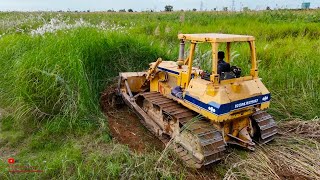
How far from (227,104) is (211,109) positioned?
0.71 ft

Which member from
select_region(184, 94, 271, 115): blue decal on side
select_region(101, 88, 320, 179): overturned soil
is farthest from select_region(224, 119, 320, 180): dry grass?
select_region(184, 94, 271, 115): blue decal on side

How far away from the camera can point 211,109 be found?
401 cm

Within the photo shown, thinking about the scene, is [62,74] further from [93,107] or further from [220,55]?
[220,55]

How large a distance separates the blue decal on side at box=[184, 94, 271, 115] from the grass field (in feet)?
2.41

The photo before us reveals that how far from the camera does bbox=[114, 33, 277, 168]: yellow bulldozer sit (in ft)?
13.0

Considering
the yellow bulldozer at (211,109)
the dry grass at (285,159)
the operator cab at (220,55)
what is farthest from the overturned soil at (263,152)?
the operator cab at (220,55)

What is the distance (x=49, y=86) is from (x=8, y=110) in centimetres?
104

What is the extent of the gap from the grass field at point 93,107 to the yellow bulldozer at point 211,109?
26cm

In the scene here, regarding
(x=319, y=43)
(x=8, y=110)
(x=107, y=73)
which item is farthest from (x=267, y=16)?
(x=8, y=110)

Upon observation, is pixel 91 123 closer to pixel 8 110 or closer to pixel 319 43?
pixel 8 110

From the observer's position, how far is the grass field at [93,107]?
401 centimetres

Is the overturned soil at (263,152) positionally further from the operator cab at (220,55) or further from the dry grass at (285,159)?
the operator cab at (220,55)

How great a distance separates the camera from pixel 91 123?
17.0 ft

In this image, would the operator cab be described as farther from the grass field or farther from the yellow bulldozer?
the grass field
